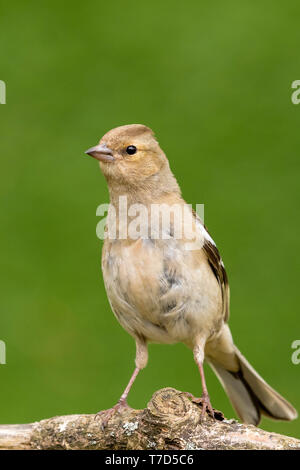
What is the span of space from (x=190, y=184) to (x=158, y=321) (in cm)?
364

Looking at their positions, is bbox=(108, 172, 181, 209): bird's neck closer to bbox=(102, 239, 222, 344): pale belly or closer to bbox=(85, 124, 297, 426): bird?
bbox=(85, 124, 297, 426): bird

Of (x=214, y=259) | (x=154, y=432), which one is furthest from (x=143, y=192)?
(x=154, y=432)

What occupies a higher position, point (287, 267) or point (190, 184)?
point (190, 184)

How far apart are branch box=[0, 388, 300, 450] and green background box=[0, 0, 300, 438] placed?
2696 millimetres

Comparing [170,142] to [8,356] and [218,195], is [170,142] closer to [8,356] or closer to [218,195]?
[218,195]

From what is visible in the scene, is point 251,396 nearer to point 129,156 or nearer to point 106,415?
point 106,415

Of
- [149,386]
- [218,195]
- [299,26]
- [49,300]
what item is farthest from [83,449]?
[299,26]

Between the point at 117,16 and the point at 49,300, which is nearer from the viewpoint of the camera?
the point at 49,300

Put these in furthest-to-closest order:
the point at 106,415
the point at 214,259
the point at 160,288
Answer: the point at 214,259 → the point at 160,288 → the point at 106,415

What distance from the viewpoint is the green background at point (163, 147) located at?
8102 mm

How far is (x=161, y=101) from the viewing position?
9.48 metres

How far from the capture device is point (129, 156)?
17.4 ft

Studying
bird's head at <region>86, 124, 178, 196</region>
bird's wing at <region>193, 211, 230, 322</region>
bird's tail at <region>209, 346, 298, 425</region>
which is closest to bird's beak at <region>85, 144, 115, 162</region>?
bird's head at <region>86, 124, 178, 196</region>

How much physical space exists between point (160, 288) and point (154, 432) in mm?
851
